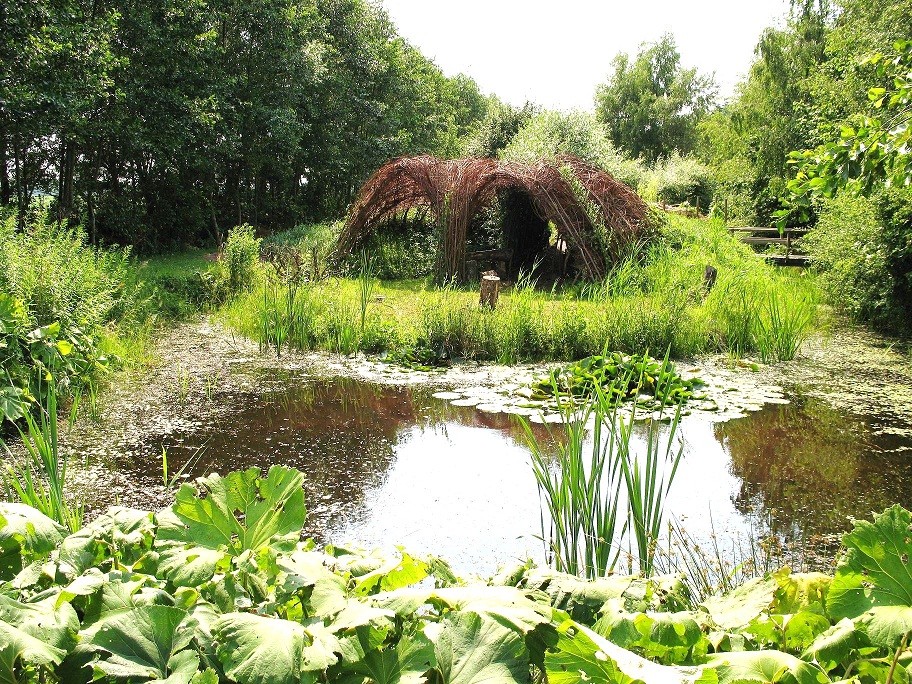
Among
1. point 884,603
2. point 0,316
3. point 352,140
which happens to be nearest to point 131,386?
point 0,316

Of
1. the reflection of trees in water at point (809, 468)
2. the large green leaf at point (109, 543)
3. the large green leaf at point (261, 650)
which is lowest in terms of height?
the reflection of trees in water at point (809, 468)

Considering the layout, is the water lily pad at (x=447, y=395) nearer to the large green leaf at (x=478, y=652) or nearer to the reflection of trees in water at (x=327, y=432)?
the reflection of trees in water at (x=327, y=432)

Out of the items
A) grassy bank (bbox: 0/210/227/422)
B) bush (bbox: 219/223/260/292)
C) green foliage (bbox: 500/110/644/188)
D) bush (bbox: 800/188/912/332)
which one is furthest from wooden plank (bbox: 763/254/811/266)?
grassy bank (bbox: 0/210/227/422)

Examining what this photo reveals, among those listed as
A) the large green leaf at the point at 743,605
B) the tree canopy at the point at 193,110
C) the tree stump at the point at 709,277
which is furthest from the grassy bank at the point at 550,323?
the large green leaf at the point at 743,605

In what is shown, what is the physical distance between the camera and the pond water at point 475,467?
3.78 meters

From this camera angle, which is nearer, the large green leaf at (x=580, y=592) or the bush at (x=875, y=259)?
the large green leaf at (x=580, y=592)

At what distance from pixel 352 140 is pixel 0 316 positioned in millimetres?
22216

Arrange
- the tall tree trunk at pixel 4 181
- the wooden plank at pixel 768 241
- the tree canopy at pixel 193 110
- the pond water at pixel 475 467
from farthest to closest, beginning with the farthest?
A: 1. the wooden plank at pixel 768 241
2. the tall tree trunk at pixel 4 181
3. the tree canopy at pixel 193 110
4. the pond water at pixel 475 467

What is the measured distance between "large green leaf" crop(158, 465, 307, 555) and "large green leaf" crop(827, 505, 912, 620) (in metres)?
0.87

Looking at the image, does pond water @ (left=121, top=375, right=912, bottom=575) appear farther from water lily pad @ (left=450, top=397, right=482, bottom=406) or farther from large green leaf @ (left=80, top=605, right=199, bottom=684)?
large green leaf @ (left=80, top=605, right=199, bottom=684)

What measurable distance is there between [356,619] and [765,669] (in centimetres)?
51

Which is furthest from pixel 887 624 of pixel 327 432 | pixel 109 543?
pixel 327 432

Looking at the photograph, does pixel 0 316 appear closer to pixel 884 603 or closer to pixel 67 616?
pixel 67 616

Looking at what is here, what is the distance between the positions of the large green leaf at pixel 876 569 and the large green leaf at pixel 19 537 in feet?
4.13
